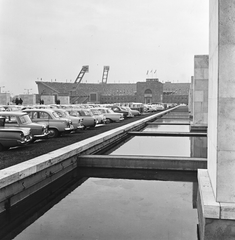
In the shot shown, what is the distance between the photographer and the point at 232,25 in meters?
4.61

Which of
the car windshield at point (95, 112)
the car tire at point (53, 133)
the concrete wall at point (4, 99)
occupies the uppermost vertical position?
the concrete wall at point (4, 99)

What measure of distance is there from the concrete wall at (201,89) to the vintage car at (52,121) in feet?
27.8

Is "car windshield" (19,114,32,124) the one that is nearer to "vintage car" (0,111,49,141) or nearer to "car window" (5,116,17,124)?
"vintage car" (0,111,49,141)

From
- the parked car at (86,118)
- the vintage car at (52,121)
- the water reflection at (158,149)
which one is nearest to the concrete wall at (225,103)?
the water reflection at (158,149)

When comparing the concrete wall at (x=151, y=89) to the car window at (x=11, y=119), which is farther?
the concrete wall at (x=151, y=89)

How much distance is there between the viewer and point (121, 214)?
19.1ft

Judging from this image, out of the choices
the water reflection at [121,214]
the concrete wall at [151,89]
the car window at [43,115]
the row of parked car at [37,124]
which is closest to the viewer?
the water reflection at [121,214]

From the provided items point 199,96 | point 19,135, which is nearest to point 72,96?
point 199,96

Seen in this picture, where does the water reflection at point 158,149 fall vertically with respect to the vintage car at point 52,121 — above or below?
below

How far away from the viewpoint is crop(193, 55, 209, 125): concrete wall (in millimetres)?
19562

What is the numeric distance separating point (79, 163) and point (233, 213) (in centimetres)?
573

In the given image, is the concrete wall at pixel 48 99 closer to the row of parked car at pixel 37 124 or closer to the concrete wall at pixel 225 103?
the row of parked car at pixel 37 124

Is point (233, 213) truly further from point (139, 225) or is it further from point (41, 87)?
point (41, 87)

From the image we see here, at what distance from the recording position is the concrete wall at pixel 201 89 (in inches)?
770
